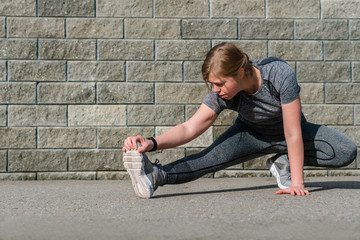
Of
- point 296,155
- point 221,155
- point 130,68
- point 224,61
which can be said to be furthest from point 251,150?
point 130,68

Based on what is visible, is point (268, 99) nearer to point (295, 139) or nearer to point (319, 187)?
point (295, 139)

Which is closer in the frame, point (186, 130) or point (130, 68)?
point (186, 130)

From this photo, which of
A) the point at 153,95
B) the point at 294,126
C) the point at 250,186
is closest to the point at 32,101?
the point at 153,95

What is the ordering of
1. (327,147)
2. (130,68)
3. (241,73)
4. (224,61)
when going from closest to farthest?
(224,61) < (241,73) < (327,147) < (130,68)

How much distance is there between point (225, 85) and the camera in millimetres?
2867

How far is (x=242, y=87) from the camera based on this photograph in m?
2.98

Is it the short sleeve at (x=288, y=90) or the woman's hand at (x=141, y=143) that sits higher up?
the short sleeve at (x=288, y=90)

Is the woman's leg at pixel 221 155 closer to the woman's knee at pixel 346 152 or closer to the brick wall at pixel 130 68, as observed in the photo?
the woman's knee at pixel 346 152

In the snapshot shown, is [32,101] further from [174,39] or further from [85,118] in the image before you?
[174,39]

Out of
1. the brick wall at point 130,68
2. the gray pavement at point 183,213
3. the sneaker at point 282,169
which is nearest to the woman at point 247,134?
the sneaker at point 282,169

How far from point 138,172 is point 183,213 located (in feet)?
Answer: 1.68

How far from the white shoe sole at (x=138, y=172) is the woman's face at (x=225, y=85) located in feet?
2.00

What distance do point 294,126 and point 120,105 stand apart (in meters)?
1.97

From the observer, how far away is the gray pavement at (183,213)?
209 cm
